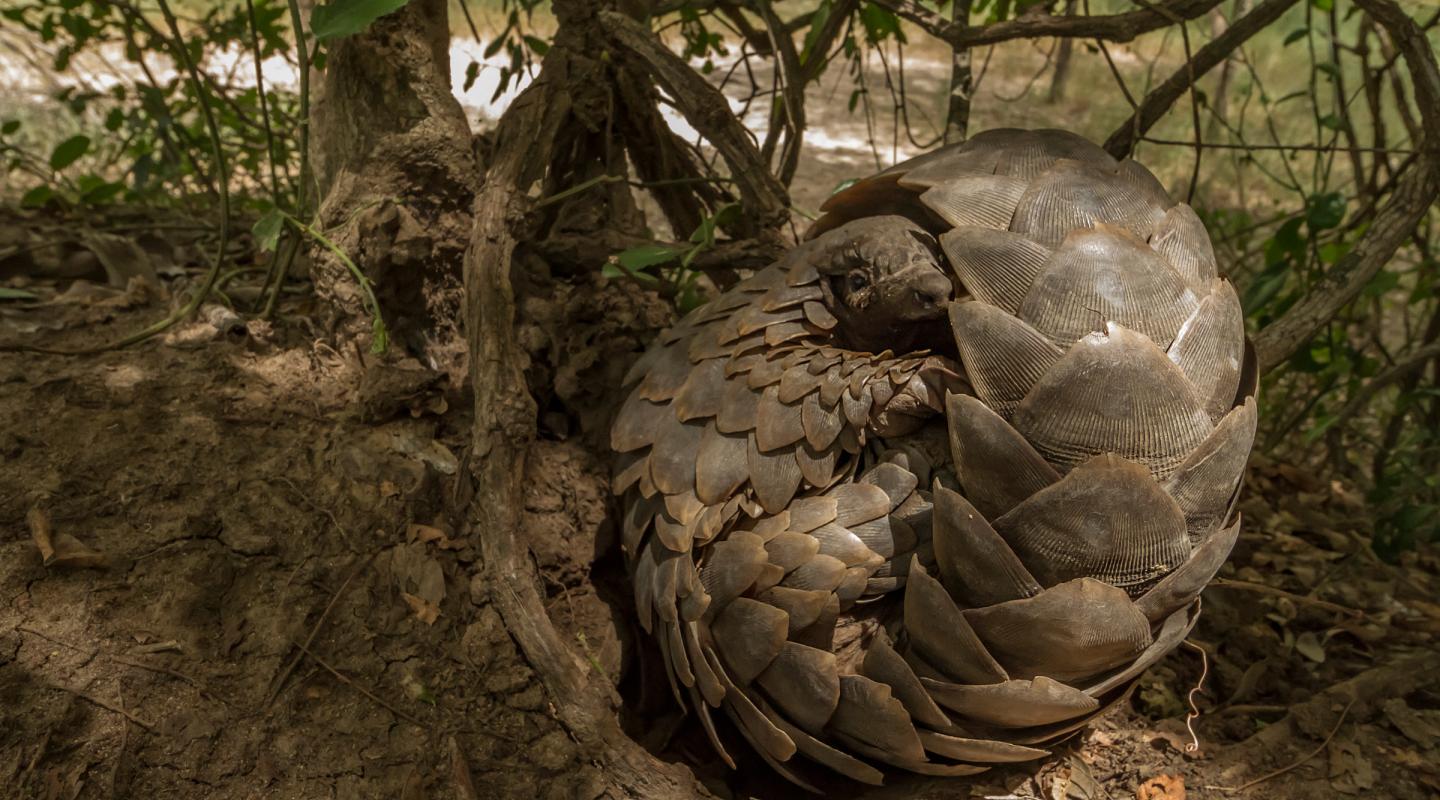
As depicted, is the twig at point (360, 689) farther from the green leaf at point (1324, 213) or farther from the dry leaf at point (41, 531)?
the green leaf at point (1324, 213)

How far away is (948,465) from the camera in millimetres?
1720

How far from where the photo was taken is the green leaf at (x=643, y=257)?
2.11 meters

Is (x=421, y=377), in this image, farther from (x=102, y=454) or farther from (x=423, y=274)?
(x=102, y=454)

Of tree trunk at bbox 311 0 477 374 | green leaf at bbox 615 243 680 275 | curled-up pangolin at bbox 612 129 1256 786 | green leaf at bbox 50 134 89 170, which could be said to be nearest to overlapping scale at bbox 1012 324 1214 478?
curled-up pangolin at bbox 612 129 1256 786

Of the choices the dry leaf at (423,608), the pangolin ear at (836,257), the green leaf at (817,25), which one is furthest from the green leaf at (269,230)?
the green leaf at (817,25)

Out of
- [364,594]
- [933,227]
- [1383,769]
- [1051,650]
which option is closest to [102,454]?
[364,594]

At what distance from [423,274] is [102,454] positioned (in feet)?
2.48

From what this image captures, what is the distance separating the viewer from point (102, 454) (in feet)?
6.64

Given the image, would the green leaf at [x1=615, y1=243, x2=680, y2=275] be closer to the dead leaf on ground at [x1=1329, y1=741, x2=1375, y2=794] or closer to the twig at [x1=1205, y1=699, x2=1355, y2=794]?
the twig at [x1=1205, y1=699, x2=1355, y2=794]

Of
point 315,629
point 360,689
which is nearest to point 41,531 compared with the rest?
point 315,629

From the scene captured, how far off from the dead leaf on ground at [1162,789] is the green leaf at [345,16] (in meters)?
1.97

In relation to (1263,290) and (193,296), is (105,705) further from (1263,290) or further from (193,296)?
(1263,290)

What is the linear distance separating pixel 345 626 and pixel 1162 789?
155 centimetres

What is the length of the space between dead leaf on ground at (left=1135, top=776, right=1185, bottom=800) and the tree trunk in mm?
1719
